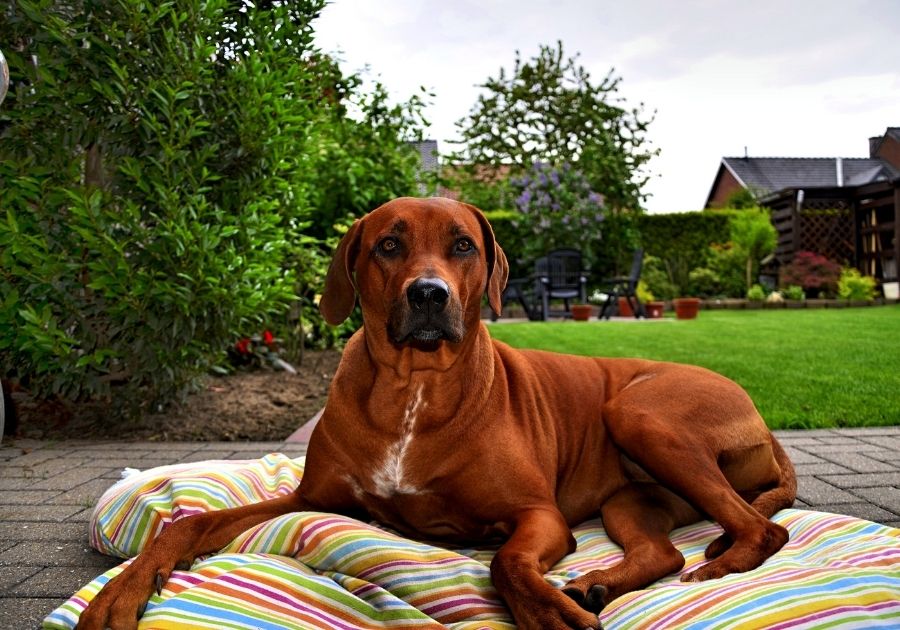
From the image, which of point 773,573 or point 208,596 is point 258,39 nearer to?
point 208,596

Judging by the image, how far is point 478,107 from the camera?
23.8 metres

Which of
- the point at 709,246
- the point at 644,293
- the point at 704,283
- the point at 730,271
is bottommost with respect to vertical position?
the point at 644,293

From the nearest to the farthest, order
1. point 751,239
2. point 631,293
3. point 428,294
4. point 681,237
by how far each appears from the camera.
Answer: point 428,294 → point 631,293 → point 751,239 → point 681,237

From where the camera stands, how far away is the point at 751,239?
1827 cm

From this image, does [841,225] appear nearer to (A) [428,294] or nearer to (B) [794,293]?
(B) [794,293]

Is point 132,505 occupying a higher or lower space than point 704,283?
lower

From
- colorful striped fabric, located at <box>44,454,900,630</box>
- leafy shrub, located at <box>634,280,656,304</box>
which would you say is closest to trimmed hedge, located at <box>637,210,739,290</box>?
leafy shrub, located at <box>634,280,656,304</box>

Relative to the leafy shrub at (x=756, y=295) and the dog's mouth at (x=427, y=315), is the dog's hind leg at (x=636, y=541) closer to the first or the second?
the dog's mouth at (x=427, y=315)

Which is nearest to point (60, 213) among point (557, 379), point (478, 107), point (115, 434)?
point (115, 434)

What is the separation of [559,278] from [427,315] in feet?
45.2

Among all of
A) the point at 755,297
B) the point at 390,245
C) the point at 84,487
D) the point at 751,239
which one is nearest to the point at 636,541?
the point at 390,245

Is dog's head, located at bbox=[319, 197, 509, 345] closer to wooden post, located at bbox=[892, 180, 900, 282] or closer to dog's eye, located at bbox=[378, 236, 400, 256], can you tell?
dog's eye, located at bbox=[378, 236, 400, 256]

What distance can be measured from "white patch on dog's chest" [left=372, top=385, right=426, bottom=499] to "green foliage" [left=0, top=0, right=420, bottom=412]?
2275mm

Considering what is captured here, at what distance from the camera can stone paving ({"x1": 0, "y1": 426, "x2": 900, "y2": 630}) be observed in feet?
8.20
